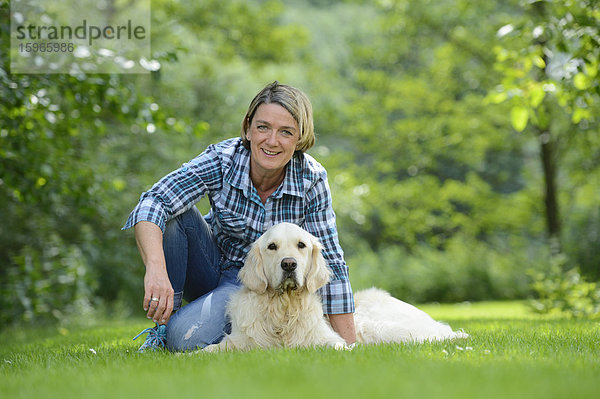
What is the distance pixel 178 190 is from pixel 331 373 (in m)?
1.58

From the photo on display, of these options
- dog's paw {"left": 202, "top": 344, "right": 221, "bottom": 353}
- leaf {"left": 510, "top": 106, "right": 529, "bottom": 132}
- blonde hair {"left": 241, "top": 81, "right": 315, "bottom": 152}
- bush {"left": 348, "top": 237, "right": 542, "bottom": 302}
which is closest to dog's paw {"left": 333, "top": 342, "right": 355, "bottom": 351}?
dog's paw {"left": 202, "top": 344, "right": 221, "bottom": 353}

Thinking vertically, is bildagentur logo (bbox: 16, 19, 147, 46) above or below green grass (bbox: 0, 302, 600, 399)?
above

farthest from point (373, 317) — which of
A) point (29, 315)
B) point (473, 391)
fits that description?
point (29, 315)

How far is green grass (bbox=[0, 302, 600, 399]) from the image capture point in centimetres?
198

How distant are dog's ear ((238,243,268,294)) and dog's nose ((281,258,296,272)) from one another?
5.1 inches

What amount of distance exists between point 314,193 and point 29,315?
16.7 feet

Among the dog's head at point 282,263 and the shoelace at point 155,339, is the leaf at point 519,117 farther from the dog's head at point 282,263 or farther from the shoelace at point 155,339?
the shoelace at point 155,339

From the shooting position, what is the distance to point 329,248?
3.64 metres

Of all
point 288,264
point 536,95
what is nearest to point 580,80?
point 536,95

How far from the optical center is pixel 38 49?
521cm

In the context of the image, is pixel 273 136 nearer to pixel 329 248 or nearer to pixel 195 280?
pixel 329 248

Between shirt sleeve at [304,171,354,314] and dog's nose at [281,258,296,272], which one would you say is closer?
dog's nose at [281,258,296,272]

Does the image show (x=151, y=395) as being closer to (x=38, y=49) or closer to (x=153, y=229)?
(x=153, y=229)

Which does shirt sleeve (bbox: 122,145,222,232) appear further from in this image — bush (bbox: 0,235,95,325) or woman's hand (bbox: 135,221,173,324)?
bush (bbox: 0,235,95,325)
